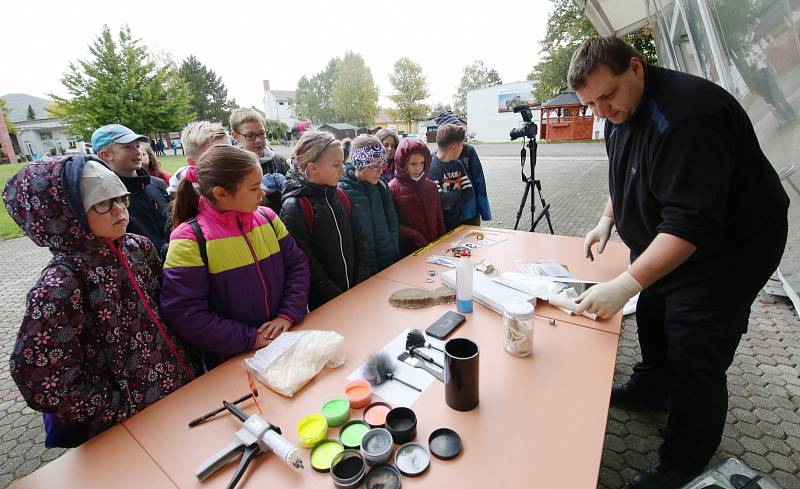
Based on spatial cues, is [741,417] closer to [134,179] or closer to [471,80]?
[134,179]

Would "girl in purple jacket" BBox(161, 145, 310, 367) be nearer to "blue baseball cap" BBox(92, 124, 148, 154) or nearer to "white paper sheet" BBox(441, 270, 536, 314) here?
"white paper sheet" BBox(441, 270, 536, 314)

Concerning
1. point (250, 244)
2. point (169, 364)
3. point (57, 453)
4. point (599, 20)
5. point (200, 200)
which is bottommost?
point (57, 453)

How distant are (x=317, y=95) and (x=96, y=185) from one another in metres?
53.1

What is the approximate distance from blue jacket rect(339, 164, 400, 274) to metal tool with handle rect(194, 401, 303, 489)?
1494 millimetres

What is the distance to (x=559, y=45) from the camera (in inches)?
838

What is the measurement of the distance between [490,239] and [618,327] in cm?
131

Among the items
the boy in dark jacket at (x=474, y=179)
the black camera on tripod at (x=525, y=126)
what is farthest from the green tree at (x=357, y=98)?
the boy in dark jacket at (x=474, y=179)

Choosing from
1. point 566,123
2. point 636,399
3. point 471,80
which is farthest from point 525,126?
point 471,80

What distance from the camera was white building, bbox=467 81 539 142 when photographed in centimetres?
2907

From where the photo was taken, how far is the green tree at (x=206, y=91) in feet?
121

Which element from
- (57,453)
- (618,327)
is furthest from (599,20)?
(57,453)

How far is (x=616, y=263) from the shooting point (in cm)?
225

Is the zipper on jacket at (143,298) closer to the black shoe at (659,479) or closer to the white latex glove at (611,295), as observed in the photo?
the white latex glove at (611,295)

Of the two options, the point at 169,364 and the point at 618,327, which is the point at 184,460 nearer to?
the point at 169,364
